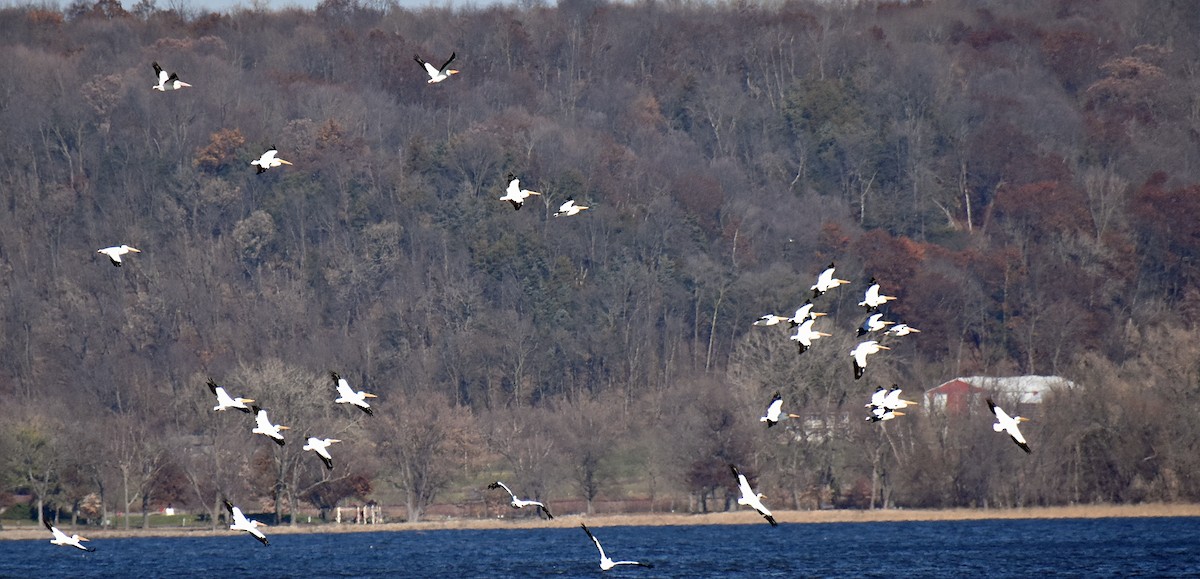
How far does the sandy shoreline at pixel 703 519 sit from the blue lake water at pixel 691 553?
0.43 meters

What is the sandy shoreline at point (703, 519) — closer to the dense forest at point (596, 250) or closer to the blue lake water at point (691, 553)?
the blue lake water at point (691, 553)

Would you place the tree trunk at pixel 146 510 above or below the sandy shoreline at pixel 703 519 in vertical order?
above

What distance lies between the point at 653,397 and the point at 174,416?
77.7 ft

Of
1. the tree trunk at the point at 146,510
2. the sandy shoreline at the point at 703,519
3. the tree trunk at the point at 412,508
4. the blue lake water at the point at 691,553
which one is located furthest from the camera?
the tree trunk at the point at 412,508

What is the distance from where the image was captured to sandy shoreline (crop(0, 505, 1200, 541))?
80.2 m

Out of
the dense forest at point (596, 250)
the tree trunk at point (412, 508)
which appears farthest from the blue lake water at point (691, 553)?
the dense forest at point (596, 250)

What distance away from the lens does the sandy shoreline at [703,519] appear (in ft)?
263

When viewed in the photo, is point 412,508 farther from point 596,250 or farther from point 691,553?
point 596,250

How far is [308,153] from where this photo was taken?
436 feet

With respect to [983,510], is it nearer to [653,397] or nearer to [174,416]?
[653,397]

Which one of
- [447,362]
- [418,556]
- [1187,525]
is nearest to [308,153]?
[447,362]

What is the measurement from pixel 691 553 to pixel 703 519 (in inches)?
524

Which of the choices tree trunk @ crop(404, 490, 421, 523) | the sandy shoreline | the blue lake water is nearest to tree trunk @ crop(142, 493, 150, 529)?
the blue lake water

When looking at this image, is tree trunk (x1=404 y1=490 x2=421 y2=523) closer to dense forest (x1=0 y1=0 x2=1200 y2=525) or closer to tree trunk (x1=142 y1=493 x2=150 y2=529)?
dense forest (x1=0 y1=0 x2=1200 y2=525)
